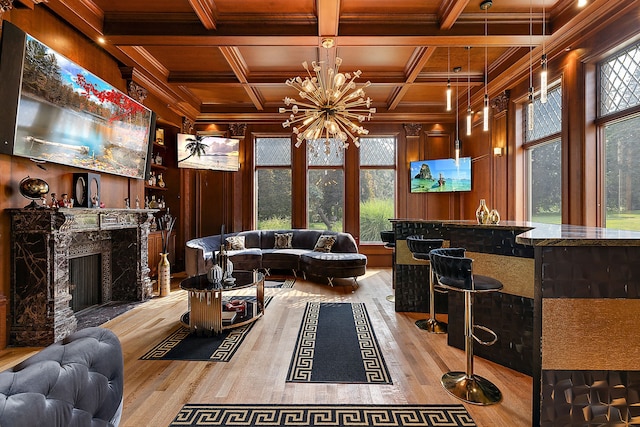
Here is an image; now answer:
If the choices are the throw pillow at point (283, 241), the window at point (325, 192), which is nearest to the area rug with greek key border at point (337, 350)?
the throw pillow at point (283, 241)

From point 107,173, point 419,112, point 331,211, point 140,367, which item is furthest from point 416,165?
point 140,367

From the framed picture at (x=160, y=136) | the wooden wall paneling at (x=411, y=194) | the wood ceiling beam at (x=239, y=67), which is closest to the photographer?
the wood ceiling beam at (x=239, y=67)

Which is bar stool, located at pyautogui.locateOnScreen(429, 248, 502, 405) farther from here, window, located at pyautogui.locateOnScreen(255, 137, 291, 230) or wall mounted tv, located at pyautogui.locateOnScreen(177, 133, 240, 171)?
wall mounted tv, located at pyautogui.locateOnScreen(177, 133, 240, 171)

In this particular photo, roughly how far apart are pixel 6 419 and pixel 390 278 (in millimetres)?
5932

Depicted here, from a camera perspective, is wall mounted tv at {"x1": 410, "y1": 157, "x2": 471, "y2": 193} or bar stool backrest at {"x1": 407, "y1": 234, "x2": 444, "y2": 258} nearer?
bar stool backrest at {"x1": 407, "y1": 234, "x2": 444, "y2": 258}

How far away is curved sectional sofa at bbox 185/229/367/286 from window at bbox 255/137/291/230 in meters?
0.47

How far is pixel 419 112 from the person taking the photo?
7.27 metres

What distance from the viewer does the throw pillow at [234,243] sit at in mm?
6625

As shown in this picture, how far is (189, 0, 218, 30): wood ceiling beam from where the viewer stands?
3.53m

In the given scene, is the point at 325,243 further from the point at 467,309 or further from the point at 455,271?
the point at 455,271

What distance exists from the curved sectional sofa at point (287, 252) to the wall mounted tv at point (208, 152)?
5.19 feet

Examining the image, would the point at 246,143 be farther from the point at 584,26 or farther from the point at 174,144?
the point at 584,26

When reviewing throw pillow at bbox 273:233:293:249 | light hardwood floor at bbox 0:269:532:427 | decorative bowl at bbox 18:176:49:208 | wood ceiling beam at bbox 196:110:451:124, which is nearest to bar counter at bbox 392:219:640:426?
light hardwood floor at bbox 0:269:532:427

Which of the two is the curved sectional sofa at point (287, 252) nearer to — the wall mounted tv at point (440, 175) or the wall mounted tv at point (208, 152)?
the wall mounted tv at point (208, 152)
